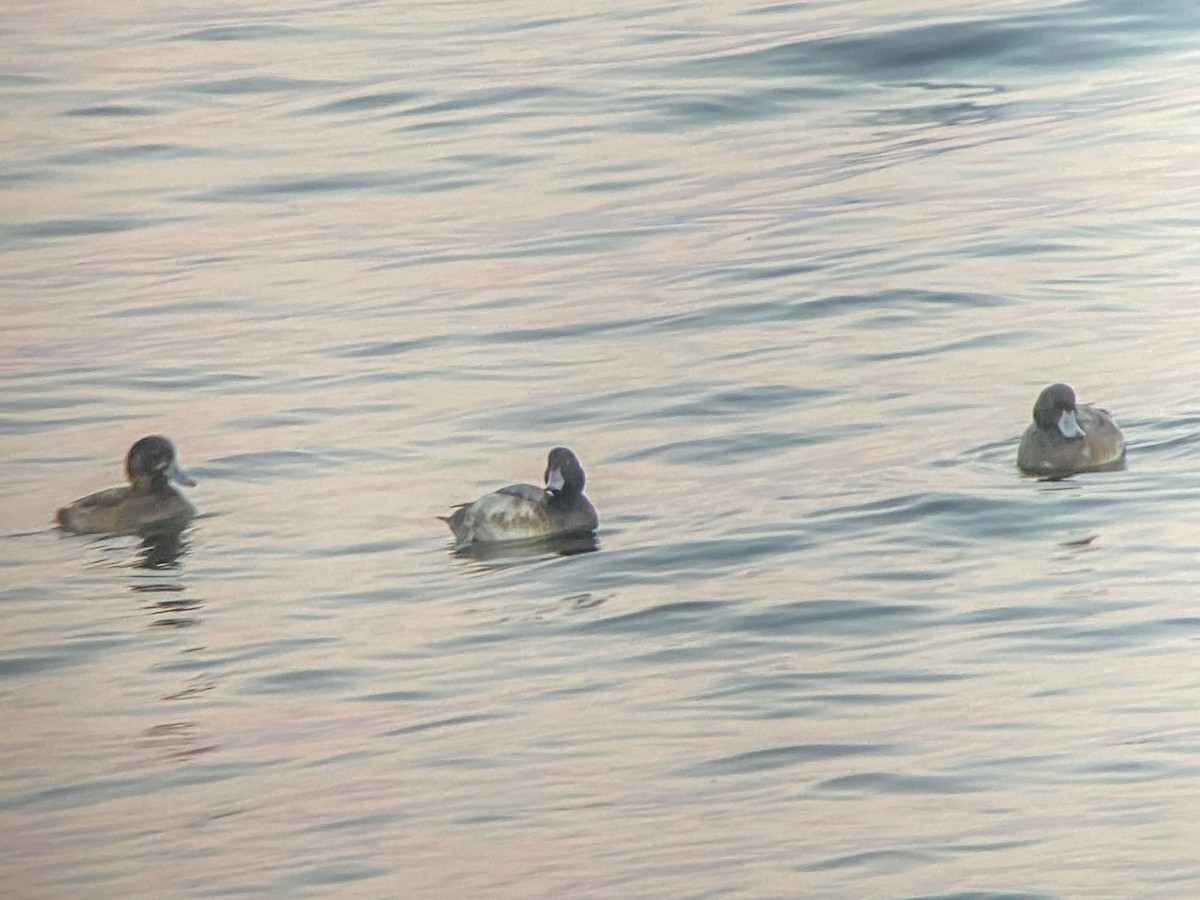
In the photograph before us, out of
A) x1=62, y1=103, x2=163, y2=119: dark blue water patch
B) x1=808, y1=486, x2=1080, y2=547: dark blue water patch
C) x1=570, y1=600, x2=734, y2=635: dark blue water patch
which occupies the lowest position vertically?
x1=570, y1=600, x2=734, y2=635: dark blue water patch

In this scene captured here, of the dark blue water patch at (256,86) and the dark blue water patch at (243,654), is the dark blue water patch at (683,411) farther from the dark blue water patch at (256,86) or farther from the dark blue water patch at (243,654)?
the dark blue water patch at (256,86)

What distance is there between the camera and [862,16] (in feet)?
99.2

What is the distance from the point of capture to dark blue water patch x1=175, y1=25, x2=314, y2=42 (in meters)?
32.2

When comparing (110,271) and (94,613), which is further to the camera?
(110,271)

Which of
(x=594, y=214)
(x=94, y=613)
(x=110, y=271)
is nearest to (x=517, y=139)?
(x=594, y=214)

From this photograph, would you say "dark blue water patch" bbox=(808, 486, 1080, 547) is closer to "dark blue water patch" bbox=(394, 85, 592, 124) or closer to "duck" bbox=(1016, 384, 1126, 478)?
"duck" bbox=(1016, 384, 1126, 478)

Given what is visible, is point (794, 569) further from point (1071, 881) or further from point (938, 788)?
point (1071, 881)

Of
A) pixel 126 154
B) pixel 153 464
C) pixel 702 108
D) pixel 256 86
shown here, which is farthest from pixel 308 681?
pixel 256 86

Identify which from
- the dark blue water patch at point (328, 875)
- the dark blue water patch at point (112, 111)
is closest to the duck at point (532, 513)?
the dark blue water patch at point (328, 875)

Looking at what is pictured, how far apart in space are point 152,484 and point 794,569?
3994 mm

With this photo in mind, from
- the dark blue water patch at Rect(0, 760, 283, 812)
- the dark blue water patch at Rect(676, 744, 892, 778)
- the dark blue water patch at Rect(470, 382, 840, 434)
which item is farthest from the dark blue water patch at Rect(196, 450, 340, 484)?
the dark blue water patch at Rect(676, 744, 892, 778)

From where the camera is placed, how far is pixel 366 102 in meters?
27.9

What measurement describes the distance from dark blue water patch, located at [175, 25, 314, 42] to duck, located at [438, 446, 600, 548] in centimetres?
1932

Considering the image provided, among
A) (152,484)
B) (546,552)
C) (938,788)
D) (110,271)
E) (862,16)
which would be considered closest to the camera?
(938,788)
